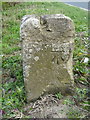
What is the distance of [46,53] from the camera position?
2975mm

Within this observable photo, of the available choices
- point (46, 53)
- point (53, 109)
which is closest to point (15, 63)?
point (46, 53)

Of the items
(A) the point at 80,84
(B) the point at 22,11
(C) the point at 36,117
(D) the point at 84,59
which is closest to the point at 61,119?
(C) the point at 36,117

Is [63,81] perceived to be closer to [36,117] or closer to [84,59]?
[36,117]

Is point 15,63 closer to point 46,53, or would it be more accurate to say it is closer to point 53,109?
point 46,53

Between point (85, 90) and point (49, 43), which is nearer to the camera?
point (49, 43)

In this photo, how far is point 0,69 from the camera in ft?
13.8

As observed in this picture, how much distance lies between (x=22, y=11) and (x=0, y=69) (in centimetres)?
425

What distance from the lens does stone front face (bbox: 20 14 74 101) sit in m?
2.91

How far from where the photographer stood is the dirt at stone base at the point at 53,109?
9.01 ft

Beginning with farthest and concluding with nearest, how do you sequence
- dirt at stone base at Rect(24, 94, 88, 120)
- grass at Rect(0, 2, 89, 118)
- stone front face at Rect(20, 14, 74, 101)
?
1. grass at Rect(0, 2, 89, 118)
2. stone front face at Rect(20, 14, 74, 101)
3. dirt at stone base at Rect(24, 94, 88, 120)

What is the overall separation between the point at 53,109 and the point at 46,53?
0.76 metres

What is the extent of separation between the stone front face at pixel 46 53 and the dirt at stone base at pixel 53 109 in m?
0.12

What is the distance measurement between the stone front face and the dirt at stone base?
124 millimetres

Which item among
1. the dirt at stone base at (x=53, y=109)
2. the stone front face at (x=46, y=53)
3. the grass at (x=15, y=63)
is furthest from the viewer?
the grass at (x=15, y=63)
